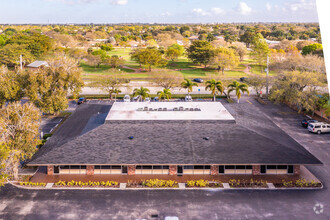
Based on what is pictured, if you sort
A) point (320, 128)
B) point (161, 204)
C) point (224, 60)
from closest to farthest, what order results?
point (161, 204), point (320, 128), point (224, 60)

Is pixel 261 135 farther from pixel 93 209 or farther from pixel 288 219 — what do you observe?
pixel 93 209

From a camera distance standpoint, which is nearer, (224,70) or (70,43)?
(224,70)

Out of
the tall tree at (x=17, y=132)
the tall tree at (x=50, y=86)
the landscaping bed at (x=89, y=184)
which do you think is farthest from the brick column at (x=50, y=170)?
the tall tree at (x=50, y=86)

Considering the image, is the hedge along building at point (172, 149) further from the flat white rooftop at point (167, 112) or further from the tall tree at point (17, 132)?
the tall tree at point (17, 132)

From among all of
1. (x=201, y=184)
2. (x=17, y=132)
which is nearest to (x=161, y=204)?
(x=201, y=184)

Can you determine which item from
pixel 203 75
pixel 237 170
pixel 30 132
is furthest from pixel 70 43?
pixel 237 170

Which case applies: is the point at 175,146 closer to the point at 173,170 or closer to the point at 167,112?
the point at 173,170

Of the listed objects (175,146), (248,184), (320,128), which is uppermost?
(175,146)
